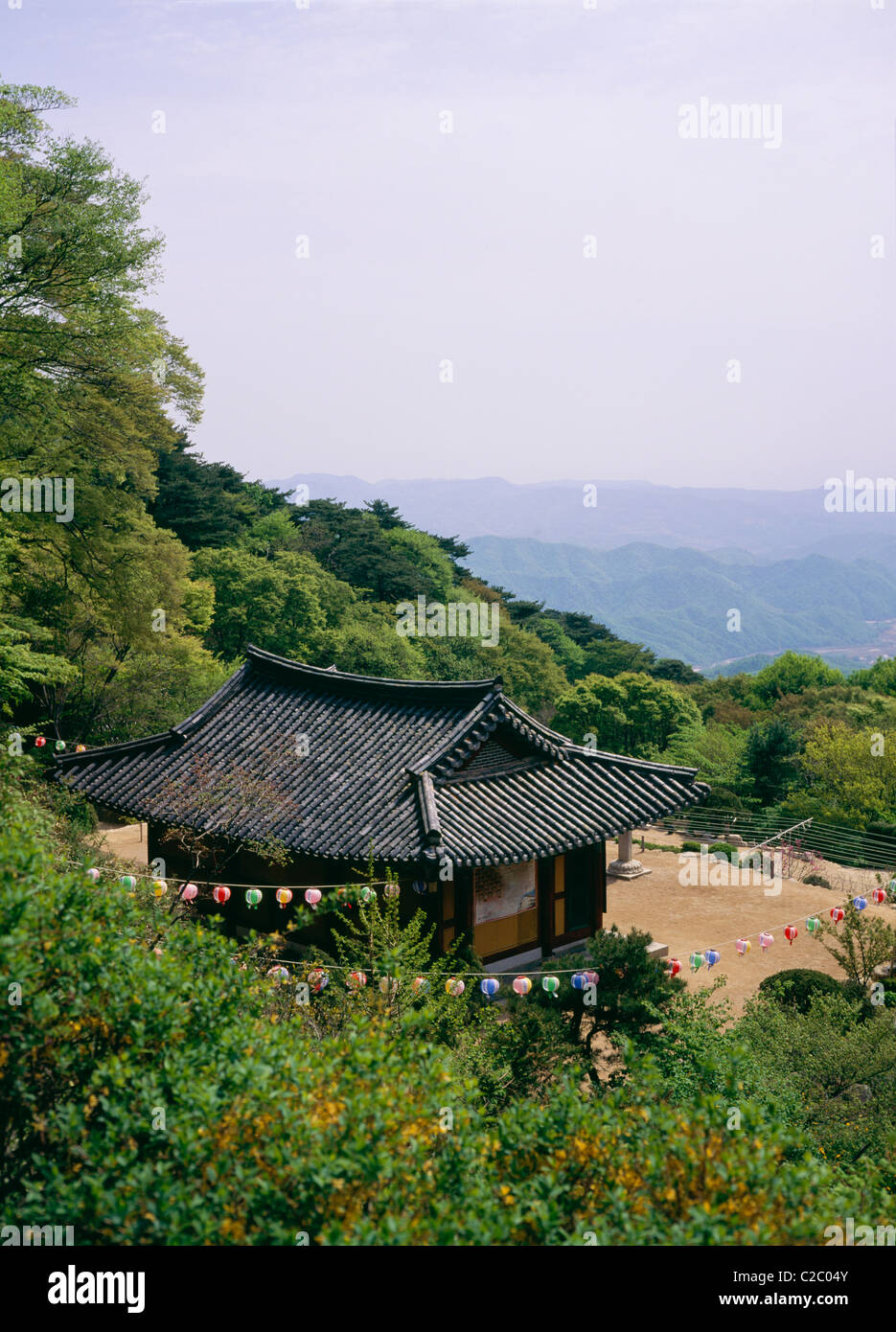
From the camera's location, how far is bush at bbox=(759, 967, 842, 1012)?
19.6 m

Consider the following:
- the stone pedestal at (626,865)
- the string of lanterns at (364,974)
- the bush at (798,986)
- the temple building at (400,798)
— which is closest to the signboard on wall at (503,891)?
the temple building at (400,798)

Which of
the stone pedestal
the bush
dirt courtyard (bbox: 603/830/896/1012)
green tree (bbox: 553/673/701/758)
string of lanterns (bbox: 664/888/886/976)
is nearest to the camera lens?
string of lanterns (bbox: 664/888/886/976)

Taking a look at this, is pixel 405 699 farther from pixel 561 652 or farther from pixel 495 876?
pixel 561 652

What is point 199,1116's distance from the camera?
6.23 meters

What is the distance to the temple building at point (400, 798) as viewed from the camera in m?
18.0

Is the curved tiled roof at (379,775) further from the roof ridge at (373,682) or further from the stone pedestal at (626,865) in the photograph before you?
the stone pedestal at (626,865)

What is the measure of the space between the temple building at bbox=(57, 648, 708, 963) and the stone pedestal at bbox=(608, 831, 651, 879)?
8.62 meters

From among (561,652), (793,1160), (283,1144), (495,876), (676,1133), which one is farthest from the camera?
(561,652)

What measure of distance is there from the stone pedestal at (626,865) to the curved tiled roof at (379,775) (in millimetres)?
9098

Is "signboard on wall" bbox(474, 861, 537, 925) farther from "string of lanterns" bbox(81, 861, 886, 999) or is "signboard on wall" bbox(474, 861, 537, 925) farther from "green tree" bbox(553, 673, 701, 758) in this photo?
"green tree" bbox(553, 673, 701, 758)

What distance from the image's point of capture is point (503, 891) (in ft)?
62.8

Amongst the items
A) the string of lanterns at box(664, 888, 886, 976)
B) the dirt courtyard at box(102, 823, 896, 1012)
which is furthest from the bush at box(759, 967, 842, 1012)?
the dirt courtyard at box(102, 823, 896, 1012)
